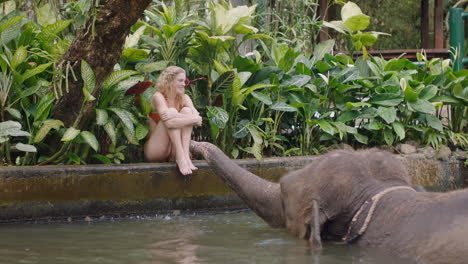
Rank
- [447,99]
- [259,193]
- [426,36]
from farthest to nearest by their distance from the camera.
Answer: [426,36] < [447,99] < [259,193]

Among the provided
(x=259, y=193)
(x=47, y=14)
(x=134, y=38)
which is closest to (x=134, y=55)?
→ (x=134, y=38)

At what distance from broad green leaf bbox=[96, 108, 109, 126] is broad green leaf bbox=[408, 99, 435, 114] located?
3.76 metres

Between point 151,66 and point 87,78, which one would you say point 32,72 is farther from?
point 151,66

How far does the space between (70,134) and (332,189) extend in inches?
124

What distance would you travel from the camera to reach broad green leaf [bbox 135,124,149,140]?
7320 mm

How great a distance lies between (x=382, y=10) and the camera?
84.1 ft

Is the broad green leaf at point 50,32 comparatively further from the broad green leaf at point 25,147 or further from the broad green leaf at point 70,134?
the broad green leaf at point 25,147

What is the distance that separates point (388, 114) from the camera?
8.52m

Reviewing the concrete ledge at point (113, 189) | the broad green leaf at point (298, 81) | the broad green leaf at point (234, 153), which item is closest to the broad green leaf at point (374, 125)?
the broad green leaf at point (298, 81)

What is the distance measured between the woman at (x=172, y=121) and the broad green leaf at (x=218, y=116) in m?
0.33

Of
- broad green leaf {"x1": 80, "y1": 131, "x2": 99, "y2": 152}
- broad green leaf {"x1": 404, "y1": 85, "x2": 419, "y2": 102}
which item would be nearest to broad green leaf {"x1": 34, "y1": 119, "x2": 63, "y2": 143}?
broad green leaf {"x1": 80, "y1": 131, "x2": 99, "y2": 152}

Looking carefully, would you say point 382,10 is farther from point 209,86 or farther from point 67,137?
point 67,137

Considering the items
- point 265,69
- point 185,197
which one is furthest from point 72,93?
point 265,69

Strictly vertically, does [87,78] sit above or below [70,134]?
above
